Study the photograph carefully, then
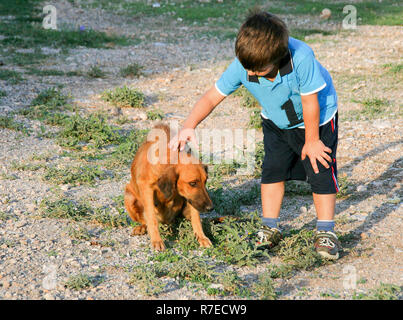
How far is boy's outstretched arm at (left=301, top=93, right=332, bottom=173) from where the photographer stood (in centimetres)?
354

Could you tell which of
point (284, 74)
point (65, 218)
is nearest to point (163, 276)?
point (65, 218)

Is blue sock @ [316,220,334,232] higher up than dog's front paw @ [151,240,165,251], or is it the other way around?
blue sock @ [316,220,334,232]

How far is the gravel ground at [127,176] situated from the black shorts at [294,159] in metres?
0.56

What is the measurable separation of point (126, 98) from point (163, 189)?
404 centimetres

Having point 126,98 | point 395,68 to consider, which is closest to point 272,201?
point 126,98

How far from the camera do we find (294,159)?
4062 mm

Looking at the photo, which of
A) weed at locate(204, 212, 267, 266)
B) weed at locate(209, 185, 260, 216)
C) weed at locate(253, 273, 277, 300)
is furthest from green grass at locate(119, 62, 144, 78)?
weed at locate(253, 273, 277, 300)

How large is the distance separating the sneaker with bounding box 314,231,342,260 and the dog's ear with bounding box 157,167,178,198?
110 centimetres

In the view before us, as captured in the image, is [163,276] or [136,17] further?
[136,17]

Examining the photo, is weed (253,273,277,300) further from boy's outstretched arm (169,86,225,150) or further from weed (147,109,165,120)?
weed (147,109,165,120)

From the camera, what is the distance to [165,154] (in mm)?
3875

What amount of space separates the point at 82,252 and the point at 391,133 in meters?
4.15
